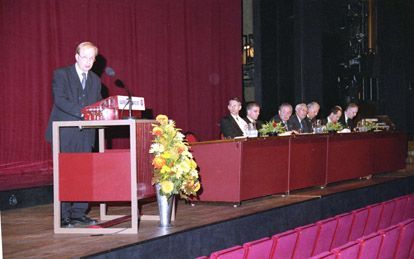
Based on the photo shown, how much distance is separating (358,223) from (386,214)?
A: 0.55 meters

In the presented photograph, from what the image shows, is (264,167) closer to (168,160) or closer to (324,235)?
(168,160)

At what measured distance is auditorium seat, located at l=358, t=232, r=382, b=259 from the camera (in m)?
2.71

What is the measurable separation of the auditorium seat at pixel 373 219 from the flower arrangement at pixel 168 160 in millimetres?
1442

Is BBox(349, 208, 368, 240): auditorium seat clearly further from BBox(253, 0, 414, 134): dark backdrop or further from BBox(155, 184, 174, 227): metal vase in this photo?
BBox(253, 0, 414, 134): dark backdrop

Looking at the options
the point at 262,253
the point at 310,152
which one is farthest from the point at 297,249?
the point at 310,152

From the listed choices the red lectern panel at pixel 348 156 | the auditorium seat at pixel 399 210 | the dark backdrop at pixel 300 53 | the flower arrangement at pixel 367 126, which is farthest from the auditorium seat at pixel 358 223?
the dark backdrop at pixel 300 53

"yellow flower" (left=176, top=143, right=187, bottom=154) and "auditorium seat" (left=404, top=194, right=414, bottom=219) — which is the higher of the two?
"yellow flower" (left=176, top=143, right=187, bottom=154)

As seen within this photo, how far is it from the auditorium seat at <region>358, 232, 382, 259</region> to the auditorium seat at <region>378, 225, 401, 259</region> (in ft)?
0.16

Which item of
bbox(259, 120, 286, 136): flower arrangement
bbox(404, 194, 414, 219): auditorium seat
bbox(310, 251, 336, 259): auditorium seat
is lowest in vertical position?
bbox(404, 194, 414, 219): auditorium seat

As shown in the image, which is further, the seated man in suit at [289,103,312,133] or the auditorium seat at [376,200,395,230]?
the seated man in suit at [289,103,312,133]

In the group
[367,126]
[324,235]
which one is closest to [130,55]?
[367,126]

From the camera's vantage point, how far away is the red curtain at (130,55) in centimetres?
620

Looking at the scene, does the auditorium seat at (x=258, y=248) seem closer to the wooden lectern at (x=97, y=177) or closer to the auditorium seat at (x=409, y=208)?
the wooden lectern at (x=97, y=177)

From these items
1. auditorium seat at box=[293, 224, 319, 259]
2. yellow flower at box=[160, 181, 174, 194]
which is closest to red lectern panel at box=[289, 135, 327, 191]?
yellow flower at box=[160, 181, 174, 194]
